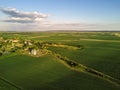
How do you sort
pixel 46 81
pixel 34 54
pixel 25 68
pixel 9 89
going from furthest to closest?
pixel 34 54 < pixel 25 68 < pixel 46 81 < pixel 9 89

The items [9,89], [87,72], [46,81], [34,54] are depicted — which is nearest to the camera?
[9,89]

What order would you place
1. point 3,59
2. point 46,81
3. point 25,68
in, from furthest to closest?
point 3,59, point 25,68, point 46,81

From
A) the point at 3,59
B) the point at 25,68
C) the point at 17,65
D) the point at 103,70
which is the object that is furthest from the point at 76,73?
the point at 3,59

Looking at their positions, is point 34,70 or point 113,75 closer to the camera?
point 113,75

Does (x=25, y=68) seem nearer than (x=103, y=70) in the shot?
No

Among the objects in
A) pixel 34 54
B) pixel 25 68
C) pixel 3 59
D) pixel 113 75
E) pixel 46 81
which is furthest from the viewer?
pixel 34 54

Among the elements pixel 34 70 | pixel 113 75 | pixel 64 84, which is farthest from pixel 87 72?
pixel 34 70

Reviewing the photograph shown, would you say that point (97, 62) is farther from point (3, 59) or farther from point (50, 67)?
point (3, 59)

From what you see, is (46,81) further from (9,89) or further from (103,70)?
(103,70)
